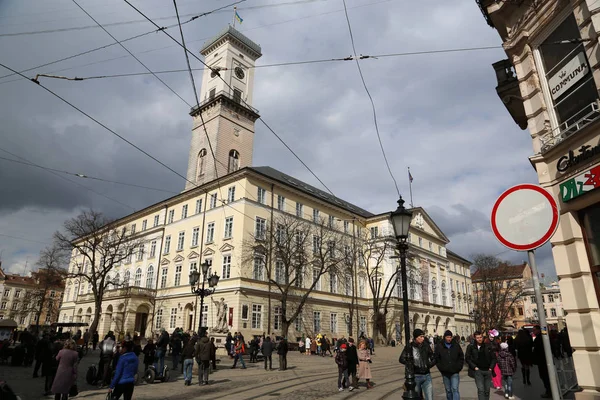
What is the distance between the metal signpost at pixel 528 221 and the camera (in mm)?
3791

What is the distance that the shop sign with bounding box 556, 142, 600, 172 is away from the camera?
267 inches

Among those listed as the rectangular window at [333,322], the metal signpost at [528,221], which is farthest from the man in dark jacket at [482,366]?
the rectangular window at [333,322]

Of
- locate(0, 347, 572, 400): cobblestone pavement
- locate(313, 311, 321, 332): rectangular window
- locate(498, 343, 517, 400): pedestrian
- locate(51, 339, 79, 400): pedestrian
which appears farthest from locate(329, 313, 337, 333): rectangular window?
locate(51, 339, 79, 400): pedestrian

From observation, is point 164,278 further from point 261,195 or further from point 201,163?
point 261,195

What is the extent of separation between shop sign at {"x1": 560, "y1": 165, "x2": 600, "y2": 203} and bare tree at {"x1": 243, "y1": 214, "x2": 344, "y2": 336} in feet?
88.5

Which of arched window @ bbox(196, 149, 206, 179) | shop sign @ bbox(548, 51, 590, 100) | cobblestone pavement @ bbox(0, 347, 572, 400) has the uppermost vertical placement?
arched window @ bbox(196, 149, 206, 179)

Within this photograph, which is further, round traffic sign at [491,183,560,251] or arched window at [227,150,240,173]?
arched window at [227,150,240,173]

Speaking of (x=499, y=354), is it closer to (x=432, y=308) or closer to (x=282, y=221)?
(x=282, y=221)

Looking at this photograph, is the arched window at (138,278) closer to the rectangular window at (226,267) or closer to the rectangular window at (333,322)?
the rectangular window at (226,267)

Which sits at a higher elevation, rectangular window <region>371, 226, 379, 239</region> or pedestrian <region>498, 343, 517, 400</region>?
rectangular window <region>371, 226, 379, 239</region>

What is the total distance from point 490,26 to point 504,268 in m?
59.8

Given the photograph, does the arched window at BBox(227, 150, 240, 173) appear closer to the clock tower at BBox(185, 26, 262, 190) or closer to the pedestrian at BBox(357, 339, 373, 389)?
the clock tower at BBox(185, 26, 262, 190)

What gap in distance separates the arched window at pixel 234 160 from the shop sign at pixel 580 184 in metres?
46.1

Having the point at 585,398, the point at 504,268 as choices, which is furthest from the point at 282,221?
the point at 504,268
